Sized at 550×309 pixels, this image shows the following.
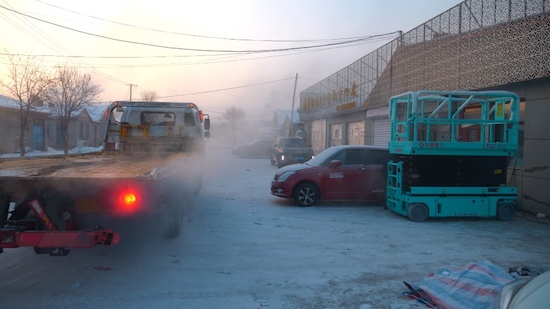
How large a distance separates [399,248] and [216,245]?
2855 mm

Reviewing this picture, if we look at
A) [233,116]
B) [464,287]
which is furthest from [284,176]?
[233,116]

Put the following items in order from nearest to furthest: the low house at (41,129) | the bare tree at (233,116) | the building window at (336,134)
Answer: the building window at (336,134) → the low house at (41,129) → the bare tree at (233,116)

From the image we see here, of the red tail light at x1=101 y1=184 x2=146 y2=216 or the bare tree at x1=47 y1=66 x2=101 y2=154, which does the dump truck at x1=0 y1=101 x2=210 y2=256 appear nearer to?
the red tail light at x1=101 y1=184 x2=146 y2=216

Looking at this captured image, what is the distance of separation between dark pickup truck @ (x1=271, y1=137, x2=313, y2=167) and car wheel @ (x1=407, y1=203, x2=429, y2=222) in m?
13.2

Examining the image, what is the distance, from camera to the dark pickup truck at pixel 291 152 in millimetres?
22297

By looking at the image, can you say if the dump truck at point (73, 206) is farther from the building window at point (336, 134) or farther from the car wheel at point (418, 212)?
the building window at point (336, 134)

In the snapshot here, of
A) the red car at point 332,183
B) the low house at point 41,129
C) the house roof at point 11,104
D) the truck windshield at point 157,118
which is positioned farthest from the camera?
the low house at point 41,129

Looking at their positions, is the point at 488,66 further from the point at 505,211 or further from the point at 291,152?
the point at 291,152

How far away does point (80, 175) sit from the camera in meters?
5.04

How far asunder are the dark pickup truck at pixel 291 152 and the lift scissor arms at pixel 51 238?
58.2ft

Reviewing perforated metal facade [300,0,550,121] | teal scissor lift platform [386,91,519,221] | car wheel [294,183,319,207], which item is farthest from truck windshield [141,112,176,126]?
perforated metal facade [300,0,550,121]

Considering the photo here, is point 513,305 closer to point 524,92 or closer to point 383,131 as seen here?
point 524,92

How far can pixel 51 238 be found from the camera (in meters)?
4.59

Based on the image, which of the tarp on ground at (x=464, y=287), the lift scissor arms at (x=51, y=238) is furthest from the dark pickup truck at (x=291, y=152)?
the lift scissor arms at (x=51, y=238)
